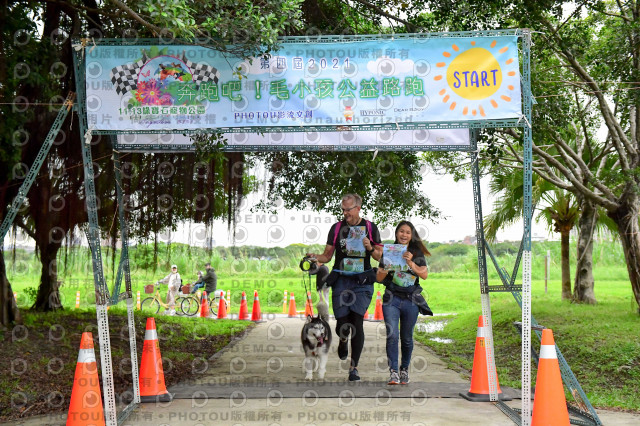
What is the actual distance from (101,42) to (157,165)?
16.7 feet

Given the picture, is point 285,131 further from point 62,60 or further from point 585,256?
point 585,256

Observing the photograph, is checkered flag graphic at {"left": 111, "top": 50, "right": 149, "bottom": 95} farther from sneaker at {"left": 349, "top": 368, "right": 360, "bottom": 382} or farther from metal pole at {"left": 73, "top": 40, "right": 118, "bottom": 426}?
sneaker at {"left": 349, "top": 368, "right": 360, "bottom": 382}

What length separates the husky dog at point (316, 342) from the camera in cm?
771

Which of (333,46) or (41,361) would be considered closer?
(333,46)

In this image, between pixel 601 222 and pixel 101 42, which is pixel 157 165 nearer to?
pixel 101 42

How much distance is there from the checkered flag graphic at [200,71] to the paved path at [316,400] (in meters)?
3.09

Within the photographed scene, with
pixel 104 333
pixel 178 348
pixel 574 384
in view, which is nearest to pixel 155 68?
pixel 104 333

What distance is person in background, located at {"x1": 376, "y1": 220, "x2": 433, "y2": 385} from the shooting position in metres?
7.45

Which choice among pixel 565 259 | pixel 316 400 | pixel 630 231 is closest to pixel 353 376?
pixel 316 400

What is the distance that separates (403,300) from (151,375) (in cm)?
290

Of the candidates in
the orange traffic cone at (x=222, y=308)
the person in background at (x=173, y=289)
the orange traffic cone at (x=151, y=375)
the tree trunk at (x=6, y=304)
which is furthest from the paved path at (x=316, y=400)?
the person in background at (x=173, y=289)

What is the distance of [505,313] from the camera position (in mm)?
16594

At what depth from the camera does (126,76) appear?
6.00 m

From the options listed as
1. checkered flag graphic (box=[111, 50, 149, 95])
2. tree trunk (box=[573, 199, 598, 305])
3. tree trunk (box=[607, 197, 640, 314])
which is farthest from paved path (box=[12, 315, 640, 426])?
tree trunk (box=[573, 199, 598, 305])
